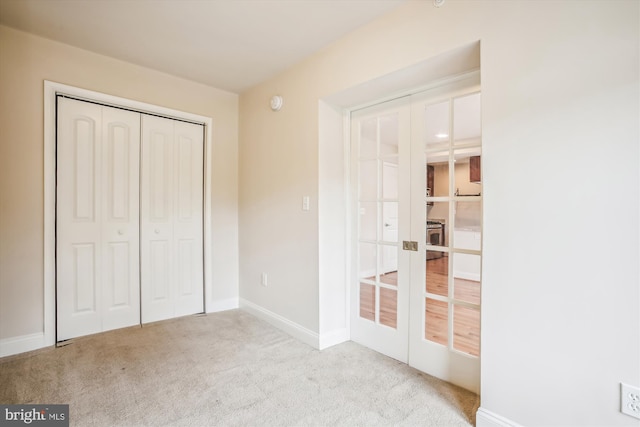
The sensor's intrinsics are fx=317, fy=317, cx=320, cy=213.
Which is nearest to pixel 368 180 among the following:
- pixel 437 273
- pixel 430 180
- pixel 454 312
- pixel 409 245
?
pixel 430 180

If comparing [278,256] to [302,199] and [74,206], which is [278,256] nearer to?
[302,199]

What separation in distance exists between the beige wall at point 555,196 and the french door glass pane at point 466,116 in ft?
1.28

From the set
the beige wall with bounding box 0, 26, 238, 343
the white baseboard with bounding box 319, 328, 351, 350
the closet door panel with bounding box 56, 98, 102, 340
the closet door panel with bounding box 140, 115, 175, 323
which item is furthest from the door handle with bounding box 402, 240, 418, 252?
the beige wall with bounding box 0, 26, 238, 343

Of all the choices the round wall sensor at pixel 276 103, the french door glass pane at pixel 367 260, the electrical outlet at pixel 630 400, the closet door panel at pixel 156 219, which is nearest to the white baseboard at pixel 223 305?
the closet door panel at pixel 156 219

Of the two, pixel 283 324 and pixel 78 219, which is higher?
pixel 78 219

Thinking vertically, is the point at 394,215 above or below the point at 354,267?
above

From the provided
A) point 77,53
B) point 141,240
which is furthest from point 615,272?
point 77,53

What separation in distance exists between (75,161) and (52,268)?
88cm

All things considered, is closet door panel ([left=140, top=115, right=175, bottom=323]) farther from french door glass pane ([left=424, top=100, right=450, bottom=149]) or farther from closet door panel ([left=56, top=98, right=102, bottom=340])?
french door glass pane ([left=424, top=100, right=450, bottom=149])

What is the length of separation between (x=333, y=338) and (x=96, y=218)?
2.27m

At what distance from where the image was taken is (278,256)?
2.97 m

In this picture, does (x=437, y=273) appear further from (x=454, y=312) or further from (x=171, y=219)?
(x=171, y=219)

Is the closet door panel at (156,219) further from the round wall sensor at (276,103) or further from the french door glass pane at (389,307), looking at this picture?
the french door glass pane at (389,307)

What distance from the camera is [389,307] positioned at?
2422 mm
